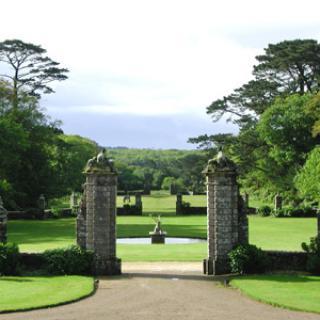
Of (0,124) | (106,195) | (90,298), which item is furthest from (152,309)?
(0,124)

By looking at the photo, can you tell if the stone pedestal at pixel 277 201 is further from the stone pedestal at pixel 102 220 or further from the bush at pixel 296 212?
the stone pedestal at pixel 102 220

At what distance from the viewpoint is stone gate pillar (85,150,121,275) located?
23.2 metres

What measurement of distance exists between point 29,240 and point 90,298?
18.5 metres

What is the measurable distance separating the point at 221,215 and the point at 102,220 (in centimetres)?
412

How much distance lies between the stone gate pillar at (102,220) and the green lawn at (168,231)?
4737mm

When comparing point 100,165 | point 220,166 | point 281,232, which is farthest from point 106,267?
point 281,232

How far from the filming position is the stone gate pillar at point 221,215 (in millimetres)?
23266

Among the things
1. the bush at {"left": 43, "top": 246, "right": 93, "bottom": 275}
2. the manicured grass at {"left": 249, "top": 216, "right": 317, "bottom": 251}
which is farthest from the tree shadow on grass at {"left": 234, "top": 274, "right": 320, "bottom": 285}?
the manicured grass at {"left": 249, "top": 216, "right": 317, "bottom": 251}

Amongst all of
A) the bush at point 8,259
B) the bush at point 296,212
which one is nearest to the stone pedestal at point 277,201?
the bush at point 296,212

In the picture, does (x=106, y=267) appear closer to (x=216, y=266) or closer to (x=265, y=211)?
(x=216, y=266)

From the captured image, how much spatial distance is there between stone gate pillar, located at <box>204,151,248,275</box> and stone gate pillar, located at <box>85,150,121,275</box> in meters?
3.30

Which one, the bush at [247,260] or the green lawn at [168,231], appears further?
the green lawn at [168,231]

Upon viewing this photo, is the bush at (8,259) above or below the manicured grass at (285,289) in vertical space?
above

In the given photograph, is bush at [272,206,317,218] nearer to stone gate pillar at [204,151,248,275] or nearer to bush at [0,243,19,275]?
stone gate pillar at [204,151,248,275]
